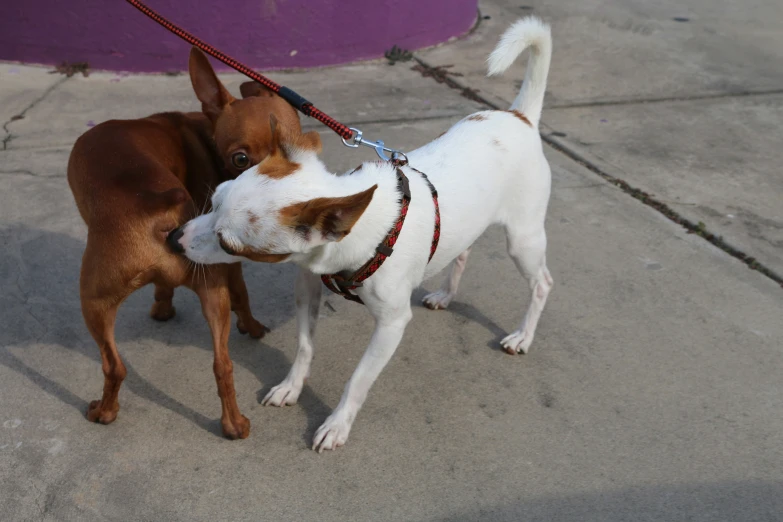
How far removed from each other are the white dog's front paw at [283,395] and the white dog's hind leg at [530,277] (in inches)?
39.5

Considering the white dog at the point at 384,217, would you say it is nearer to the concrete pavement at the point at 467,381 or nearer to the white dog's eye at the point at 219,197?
the white dog's eye at the point at 219,197

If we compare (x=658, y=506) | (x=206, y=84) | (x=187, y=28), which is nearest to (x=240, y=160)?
(x=206, y=84)

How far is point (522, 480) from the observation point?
2.77 m

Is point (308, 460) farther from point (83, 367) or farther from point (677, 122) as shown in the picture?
point (677, 122)

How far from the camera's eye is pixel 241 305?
336 cm

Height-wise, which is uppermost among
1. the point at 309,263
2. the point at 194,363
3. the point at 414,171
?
the point at 414,171

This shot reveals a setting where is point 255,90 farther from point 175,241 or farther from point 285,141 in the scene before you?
point 175,241

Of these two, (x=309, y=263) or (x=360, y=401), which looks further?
(x=360, y=401)

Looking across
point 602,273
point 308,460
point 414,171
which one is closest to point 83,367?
point 308,460

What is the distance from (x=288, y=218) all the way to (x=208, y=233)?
28 centimetres

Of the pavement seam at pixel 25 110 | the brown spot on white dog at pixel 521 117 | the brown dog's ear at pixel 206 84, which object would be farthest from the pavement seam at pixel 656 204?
the pavement seam at pixel 25 110

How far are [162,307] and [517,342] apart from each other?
1.67 metres

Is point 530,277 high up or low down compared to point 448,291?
up

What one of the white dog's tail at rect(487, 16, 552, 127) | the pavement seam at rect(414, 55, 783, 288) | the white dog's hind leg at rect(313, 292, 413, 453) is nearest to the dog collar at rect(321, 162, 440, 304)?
the white dog's hind leg at rect(313, 292, 413, 453)
